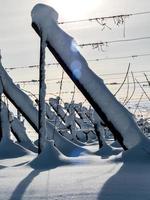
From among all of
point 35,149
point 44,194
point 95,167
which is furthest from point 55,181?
point 35,149

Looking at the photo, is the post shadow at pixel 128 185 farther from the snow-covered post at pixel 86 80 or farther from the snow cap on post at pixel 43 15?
the snow cap on post at pixel 43 15

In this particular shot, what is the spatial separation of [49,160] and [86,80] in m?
1.98

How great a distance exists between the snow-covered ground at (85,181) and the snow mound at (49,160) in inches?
A: 4.3

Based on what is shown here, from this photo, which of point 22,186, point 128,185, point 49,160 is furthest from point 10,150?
point 128,185

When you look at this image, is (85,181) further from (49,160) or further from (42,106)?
(42,106)

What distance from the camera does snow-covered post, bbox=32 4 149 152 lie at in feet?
30.7

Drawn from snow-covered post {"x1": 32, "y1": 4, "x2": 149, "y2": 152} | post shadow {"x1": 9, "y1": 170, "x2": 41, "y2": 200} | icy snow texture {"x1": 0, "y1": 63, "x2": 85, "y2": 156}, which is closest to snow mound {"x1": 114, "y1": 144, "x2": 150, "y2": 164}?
snow-covered post {"x1": 32, "y1": 4, "x2": 149, "y2": 152}

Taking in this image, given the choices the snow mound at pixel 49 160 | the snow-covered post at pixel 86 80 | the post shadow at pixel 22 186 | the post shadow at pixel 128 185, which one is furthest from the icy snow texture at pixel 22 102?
the post shadow at pixel 128 185

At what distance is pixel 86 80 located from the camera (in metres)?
9.78

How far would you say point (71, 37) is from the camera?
10.1 meters

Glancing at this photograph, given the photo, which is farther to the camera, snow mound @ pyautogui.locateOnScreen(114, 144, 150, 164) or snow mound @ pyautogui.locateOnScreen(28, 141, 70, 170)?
snow mound @ pyautogui.locateOnScreen(28, 141, 70, 170)

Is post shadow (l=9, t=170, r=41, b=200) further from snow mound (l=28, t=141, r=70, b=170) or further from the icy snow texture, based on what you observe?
the icy snow texture

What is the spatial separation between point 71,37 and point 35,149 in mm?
7047

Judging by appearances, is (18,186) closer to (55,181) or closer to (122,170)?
(55,181)
